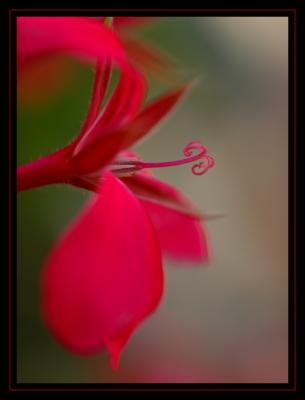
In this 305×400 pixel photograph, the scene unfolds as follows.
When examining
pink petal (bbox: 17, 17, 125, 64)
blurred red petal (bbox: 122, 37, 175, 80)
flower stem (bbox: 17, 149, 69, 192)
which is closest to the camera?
pink petal (bbox: 17, 17, 125, 64)

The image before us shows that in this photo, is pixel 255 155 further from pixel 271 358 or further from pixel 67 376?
pixel 67 376

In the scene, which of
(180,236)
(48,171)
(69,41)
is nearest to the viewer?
(69,41)

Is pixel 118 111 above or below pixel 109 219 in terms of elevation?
above

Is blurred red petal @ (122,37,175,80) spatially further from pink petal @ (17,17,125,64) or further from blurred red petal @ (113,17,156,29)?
pink petal @ (17,17,125,64)

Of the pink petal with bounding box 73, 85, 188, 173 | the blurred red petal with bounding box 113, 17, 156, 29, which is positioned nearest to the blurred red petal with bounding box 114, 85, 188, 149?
the pink petal with bounding box 73, 85, 188, 173

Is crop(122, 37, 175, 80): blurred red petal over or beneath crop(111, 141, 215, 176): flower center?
over

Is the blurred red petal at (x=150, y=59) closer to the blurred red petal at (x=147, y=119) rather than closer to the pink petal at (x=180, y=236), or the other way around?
the blurred red petal at (x=147, y=119)

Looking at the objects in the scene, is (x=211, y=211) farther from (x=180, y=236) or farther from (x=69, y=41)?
(x=69, y=41)
